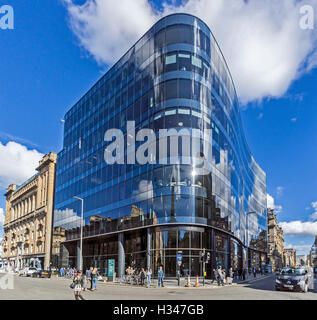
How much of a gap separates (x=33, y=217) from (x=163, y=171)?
173 ft

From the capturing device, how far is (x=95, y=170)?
5203 cm

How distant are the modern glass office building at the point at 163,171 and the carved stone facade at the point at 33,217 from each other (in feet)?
57.5

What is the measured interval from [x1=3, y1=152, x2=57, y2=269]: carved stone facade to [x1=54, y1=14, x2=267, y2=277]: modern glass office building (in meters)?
17.5

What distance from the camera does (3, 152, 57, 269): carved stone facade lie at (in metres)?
72.9

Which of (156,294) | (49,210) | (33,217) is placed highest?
(49,210)

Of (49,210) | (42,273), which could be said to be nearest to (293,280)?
(42,273)

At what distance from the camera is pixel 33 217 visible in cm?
8006

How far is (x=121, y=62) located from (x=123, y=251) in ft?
84.5

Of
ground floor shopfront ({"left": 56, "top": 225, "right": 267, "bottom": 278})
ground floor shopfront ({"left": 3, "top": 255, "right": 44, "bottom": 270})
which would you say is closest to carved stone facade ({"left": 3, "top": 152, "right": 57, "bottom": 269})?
ground floor shopfront ({"left": 3, "top": 255, "right": 44, "bottom": 270})

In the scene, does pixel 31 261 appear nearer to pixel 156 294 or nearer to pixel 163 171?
pixel 163 171

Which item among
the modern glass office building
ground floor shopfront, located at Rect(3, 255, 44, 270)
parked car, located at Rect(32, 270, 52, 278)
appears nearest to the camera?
the modern glass office building

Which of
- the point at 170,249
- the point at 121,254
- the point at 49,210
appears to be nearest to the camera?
the point at 170,249

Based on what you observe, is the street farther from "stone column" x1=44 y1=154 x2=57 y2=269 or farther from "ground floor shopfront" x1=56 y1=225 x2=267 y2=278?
"stone column" x1=44 y1=154 x2=57 y2=269

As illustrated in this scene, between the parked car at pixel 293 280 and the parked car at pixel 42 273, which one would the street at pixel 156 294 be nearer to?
the parked car at pixel 293 280
